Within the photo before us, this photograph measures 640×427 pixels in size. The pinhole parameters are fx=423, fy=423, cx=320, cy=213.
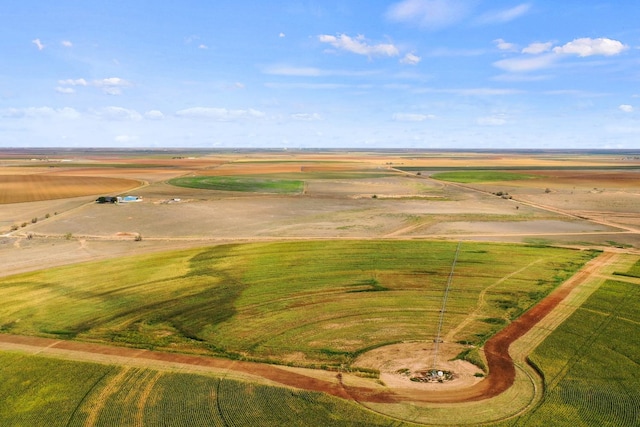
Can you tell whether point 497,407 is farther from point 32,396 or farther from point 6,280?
point 6,280

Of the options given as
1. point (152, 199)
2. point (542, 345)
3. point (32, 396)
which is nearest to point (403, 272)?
point (542, 345)

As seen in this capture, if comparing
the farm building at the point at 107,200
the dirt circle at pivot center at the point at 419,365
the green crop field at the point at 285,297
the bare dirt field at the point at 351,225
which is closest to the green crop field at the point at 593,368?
the bare dirt field at the point at 351,225

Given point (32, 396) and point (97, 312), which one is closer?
point (32, 396)

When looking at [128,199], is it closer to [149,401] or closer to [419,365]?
[149,401]

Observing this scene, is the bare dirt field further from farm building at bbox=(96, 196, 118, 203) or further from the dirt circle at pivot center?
farm building at bbox=(96, 196, 118, 203)

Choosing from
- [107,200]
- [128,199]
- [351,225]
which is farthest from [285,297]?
[107,200]

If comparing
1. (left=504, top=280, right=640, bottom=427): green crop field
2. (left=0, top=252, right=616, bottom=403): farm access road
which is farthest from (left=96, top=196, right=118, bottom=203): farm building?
(left=504, top=280, right=640, bottom=427): green crop field

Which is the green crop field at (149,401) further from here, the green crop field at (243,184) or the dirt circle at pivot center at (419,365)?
the green crop field at (243,184)
